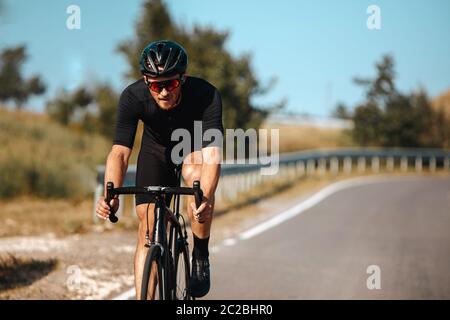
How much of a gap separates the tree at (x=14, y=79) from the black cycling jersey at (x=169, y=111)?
53.6m

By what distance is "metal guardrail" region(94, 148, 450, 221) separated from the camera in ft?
54.0

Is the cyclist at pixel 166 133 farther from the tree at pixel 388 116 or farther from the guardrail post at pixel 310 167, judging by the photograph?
the tree at pixel 388 116

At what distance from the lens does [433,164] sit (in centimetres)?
3894

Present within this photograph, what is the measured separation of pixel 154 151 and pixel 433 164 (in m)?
36.8

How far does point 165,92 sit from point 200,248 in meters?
1.31

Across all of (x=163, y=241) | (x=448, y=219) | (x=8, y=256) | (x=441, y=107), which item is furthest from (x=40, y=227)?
(x=441, y=107)

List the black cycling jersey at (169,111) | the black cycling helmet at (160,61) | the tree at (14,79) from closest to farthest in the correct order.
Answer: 1. the black cycling helmet at (160,61)
2. the black cycling jersey at (169,111)
3. the tree at (14,79)

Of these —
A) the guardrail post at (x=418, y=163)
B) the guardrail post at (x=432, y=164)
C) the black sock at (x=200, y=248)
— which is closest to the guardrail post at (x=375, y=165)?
the guardrail post at (x=418, y=163)

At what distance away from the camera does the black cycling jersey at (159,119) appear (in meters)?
4.41

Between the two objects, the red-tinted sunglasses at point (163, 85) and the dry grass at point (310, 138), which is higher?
the dry grass at point (310, 138)

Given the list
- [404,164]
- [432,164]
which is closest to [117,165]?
[404,164]

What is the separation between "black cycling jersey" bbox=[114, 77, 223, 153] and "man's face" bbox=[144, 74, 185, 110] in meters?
0.09

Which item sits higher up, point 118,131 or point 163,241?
point 118,131

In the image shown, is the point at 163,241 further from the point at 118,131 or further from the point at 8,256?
the point at 8,256
